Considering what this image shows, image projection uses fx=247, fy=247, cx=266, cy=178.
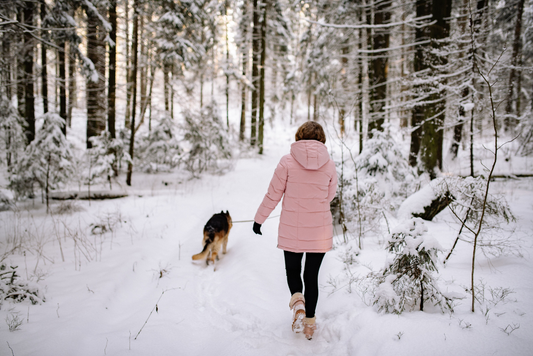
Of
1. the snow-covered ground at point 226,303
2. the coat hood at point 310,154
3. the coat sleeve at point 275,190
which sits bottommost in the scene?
the snow-covered ground at point 226,303

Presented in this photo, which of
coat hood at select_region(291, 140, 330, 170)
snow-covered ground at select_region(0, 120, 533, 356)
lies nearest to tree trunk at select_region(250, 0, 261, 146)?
snow-covered ground at select_region(0, 120, 533, 356)

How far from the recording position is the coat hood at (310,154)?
95.6 inches

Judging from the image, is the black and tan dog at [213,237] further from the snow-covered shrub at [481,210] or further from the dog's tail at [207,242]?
the snow-covered shrub at [481,210]

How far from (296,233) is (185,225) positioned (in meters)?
4.67

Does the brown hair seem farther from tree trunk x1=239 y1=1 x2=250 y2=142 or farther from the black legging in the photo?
tree trunk x1=239 y1=1 x2=250 y2=142

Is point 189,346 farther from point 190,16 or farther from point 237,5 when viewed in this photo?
point 237,5

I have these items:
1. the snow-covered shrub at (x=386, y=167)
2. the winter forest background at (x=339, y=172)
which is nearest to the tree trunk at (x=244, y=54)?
the winter forest background at (x=339, y=172)

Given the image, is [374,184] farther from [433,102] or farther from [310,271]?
[433,102]

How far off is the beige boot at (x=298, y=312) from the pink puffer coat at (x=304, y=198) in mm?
533

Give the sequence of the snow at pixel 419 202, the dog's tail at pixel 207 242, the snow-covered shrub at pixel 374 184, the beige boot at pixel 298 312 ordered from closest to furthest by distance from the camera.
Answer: the beige boot at pixel 298 312 < the dog's tail at pixel 207 242 < the snow at pixel 419 202 < the snow-covered shrub at pixel 374 184

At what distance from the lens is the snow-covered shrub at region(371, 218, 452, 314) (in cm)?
242

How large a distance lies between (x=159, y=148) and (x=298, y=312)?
11747 millimetres

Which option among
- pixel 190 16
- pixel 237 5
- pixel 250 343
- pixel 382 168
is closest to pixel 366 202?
pixel 382 168

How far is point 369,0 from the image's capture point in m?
10.3
